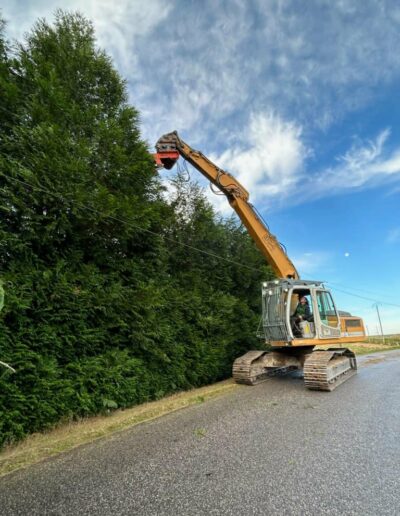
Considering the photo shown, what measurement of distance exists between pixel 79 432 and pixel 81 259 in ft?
9.20

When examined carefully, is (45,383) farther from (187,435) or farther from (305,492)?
(305,492)

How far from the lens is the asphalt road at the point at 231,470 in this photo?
8.46 feet

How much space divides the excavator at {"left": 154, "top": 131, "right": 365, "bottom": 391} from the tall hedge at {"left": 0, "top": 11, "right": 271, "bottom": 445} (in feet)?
3.51

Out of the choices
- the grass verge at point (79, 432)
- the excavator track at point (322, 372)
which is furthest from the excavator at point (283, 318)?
the grass verge at point (79, 432)

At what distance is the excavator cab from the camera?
25.2 feet

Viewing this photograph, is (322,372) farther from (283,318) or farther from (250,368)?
(250,368)

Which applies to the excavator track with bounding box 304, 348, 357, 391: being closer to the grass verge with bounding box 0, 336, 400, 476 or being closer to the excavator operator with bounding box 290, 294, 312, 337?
the excavator operator with bounding box 290, 294, 312, 337

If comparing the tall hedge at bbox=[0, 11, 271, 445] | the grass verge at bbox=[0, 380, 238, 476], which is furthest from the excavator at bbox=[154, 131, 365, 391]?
the grass verge at bbox=[0, 380, 238, 476]

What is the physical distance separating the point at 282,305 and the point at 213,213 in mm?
4168

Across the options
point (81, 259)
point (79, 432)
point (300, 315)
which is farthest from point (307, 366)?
Result: point (81, 259)

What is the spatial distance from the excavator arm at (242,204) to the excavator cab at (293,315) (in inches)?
38.3

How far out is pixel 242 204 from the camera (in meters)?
8.78

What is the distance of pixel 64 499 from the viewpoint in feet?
9.08

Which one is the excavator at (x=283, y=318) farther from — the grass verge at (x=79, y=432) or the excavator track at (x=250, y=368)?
the grass verge at (x=79, y=432)
